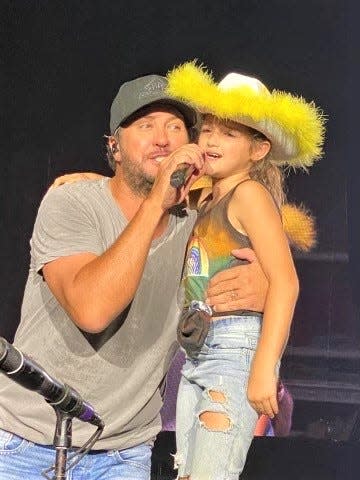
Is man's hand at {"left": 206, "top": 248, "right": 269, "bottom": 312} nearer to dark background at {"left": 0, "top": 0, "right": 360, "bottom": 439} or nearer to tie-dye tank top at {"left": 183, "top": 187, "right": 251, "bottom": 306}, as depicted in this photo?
tie-dye tank top at {"left": 183, "top": 187, "right": 251, "bottom": 306}

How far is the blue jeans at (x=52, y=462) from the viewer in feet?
6.48

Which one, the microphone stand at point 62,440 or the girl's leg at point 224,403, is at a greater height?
the microphone stand at point 62,440

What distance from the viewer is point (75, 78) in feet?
11.6

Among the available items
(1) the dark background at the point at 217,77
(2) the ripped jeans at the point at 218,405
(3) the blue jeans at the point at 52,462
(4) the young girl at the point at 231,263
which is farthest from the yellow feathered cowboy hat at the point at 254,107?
(1) the dark background at the point at 217,77

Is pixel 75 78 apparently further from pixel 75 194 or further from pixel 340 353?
pixel 75 194

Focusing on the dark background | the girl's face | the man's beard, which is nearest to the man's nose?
the girl's face

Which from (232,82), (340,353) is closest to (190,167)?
(232,82)

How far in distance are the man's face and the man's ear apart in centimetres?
14

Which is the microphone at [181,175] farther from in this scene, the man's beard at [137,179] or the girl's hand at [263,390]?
the girl's hand at [263,390]

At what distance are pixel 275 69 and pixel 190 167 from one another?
1.59 m

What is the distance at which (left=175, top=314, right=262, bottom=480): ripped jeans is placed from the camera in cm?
194

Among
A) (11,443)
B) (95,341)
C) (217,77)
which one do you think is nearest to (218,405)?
(95,341)

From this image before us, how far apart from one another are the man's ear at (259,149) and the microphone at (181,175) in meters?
0.34

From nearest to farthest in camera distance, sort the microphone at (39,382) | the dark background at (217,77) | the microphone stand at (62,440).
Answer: the microphone at (39,382) < the microphone stand at (62,440) < the dark background at (217,77)
